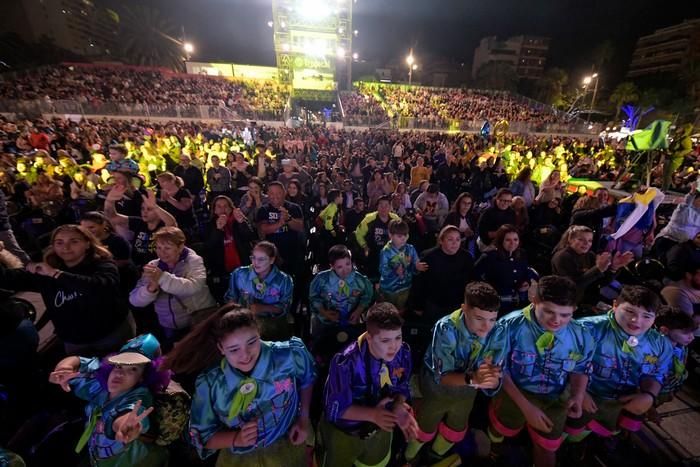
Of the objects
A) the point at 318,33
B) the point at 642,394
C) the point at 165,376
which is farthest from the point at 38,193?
the point at 318,33

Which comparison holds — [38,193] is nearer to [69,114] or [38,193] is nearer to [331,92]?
[69,114]

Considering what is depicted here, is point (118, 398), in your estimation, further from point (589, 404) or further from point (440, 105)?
point (440, 105)

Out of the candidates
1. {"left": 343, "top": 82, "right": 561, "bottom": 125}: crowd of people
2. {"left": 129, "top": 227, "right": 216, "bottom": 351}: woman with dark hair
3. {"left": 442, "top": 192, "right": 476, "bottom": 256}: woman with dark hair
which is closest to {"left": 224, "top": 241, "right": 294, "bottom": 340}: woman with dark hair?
{"left": 129, "top": 227, "right": 216, "bottom": 351}: woman with dark hair

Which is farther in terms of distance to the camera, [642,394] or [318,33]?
[318,33]

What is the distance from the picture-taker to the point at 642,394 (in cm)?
239

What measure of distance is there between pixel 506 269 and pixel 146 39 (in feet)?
219

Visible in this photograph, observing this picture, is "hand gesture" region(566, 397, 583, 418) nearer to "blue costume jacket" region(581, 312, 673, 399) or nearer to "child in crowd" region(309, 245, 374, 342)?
"blue costume jacket" region(581, 312, 673, 399)

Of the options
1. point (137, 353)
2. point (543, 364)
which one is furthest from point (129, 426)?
point (543, 364)

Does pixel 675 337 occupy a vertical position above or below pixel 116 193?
below

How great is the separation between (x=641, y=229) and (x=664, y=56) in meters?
82.3

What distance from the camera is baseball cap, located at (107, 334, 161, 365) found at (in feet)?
6.12

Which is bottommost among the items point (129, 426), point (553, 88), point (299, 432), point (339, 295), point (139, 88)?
point (299, 432)

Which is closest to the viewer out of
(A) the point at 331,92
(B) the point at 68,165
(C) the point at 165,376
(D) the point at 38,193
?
(C) the point at 165,376

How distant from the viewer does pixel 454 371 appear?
2.41m
